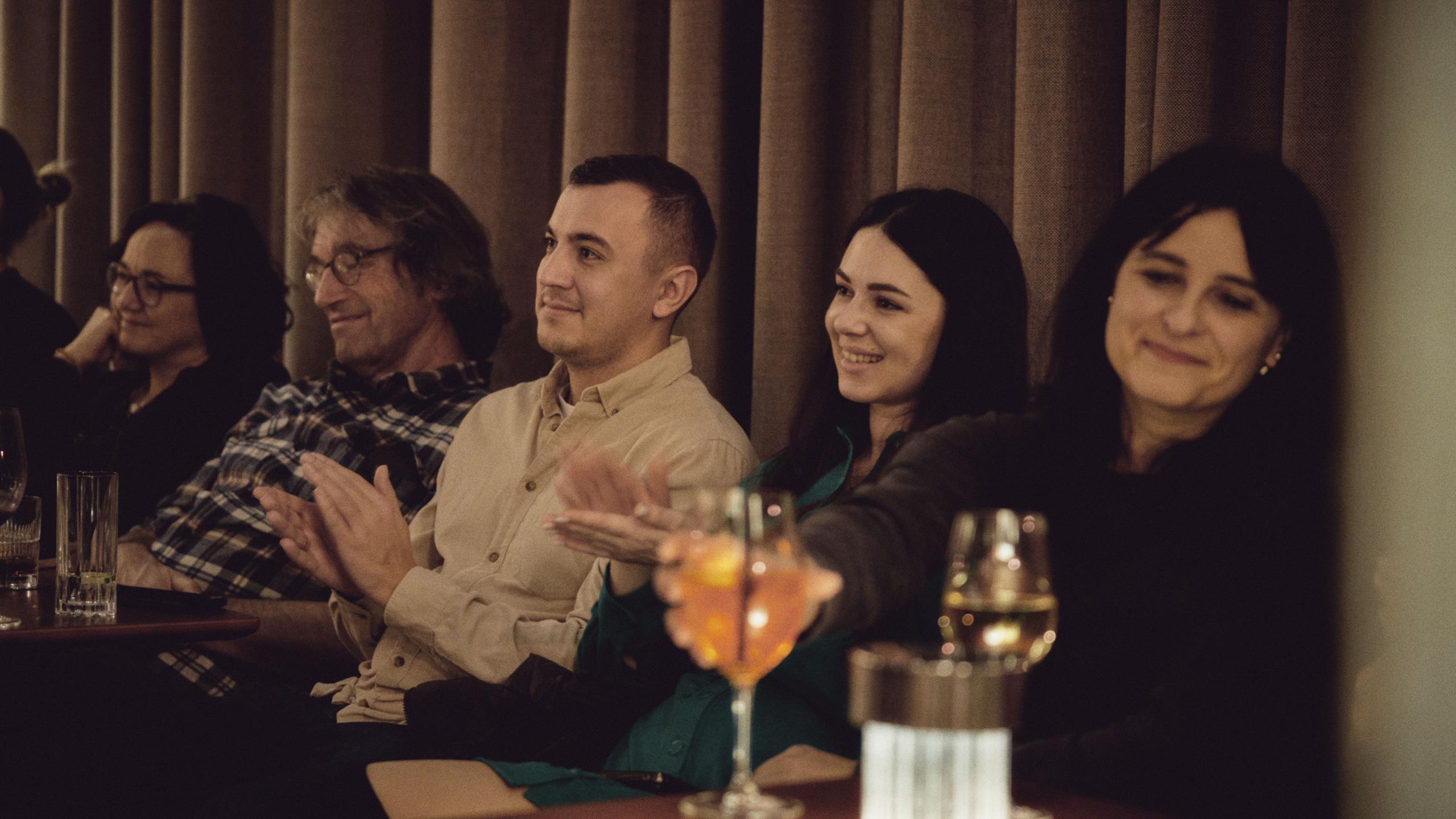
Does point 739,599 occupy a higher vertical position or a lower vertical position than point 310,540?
higher

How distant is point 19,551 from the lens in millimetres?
2162

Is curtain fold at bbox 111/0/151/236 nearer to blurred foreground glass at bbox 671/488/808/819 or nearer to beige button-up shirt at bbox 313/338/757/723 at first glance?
beige button-up shirt at bbox 313/338/757/723

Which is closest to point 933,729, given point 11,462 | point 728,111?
point 11,462

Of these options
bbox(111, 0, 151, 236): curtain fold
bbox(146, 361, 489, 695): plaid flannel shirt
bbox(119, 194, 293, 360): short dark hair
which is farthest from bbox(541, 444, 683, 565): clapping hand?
bbox(111, 0, 151, 236): curtain fold

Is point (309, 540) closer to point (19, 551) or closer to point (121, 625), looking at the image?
point (121, 625)

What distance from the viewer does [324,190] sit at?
9.39 feet

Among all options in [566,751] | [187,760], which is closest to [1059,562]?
[566,751]

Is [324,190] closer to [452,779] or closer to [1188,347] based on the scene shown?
[452,779]

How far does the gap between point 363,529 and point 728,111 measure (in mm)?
1099

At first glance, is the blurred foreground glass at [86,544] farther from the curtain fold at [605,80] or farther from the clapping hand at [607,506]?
the curtain fold at [605,80]

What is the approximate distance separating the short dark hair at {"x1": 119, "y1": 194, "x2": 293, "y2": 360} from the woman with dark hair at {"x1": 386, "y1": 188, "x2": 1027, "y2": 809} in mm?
1534

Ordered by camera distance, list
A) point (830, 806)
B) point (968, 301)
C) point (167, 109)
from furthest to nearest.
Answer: point (167, 109)
point (968, 301)
point (830, 806)

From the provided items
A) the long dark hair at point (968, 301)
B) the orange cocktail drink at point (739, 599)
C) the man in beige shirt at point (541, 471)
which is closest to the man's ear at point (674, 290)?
the man in beige shirt at point (541, 471)

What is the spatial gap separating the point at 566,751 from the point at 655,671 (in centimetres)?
16
